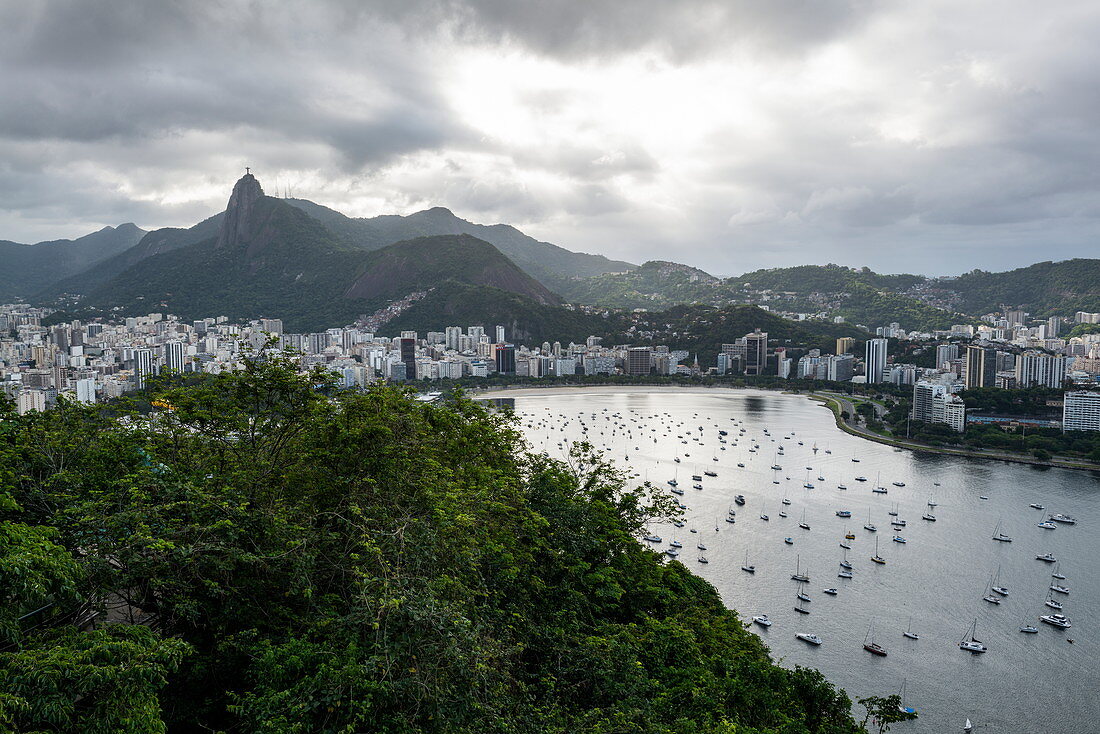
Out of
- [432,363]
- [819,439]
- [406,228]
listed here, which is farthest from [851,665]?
[406,228]

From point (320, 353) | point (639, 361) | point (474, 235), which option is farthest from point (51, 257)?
point (639, 361)

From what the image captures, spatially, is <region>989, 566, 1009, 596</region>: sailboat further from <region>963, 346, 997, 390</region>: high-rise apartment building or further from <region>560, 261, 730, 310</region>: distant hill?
<region>560, 261, 730, 310</region>: distant hill

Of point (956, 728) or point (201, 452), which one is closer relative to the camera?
point (201, 452)

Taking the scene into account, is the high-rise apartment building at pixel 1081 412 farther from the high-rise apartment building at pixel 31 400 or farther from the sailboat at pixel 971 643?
the high-rise apartment building at pixel 31 400

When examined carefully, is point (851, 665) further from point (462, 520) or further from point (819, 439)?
point (819, 439)

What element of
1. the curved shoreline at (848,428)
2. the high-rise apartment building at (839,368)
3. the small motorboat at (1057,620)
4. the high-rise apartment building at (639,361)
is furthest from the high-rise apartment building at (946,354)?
the small motorboat at (1057,620)

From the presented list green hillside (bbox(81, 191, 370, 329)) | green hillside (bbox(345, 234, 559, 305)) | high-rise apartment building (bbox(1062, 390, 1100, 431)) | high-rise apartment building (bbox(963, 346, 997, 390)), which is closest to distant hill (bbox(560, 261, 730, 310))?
green hillside (bbox(345, 234, 559, 305))
